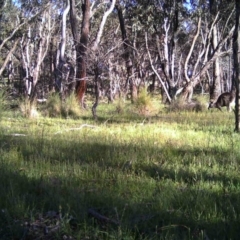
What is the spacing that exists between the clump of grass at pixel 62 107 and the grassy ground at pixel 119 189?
283 inches

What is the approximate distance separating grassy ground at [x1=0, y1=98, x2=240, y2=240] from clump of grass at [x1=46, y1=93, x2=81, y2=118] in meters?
7.18

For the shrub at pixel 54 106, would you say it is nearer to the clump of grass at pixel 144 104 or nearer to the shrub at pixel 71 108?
the shrub at pixel 71 108

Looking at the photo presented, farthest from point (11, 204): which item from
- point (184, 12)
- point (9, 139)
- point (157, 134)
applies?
point (184, 12)

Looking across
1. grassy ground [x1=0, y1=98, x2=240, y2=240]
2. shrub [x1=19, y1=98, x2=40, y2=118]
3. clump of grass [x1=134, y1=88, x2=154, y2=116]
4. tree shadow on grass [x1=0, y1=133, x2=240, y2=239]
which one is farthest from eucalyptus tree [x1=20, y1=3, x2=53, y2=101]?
Result: tree shadow on grass [x1=0, y1=133, x2=240, y2=239]

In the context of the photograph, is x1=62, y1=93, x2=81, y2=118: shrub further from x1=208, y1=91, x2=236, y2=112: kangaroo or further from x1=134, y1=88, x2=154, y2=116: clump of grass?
x1=208, y1=91, x2=236, y2=112: kangaroo

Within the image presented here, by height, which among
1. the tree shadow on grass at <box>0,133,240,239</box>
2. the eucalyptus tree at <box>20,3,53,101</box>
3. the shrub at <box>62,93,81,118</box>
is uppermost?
the eucalyptus tree at <box>20,3,53,101</box>

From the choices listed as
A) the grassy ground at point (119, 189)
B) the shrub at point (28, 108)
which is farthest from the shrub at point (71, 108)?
the grassy ground at point (119, 189)

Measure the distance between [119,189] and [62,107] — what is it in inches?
432

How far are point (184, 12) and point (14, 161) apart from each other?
1721 cm

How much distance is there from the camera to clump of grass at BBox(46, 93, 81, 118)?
1531 cm

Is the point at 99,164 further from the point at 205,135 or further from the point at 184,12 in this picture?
the point at 184,12

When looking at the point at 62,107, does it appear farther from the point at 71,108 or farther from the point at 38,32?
the point at 38,32

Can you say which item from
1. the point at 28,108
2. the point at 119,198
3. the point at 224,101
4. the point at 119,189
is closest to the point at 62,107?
the point at 28,108

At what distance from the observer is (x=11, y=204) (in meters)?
4.22
